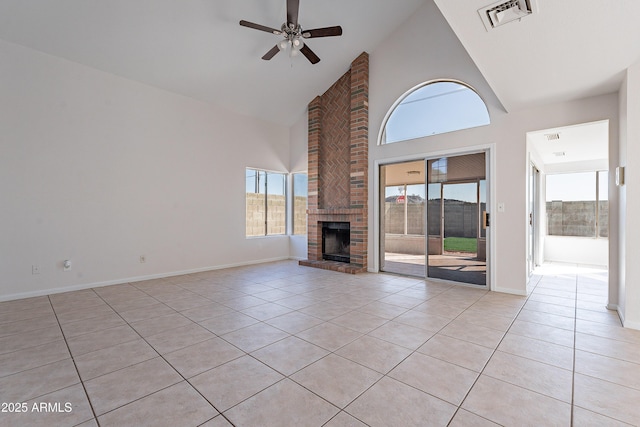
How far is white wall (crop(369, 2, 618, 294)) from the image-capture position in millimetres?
3697

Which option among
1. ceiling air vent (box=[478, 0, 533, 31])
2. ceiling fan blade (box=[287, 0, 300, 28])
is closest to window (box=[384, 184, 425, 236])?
ceiling fan blade (box=[287, 0, 300, 28])

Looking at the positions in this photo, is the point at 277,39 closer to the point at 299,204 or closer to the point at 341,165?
the point at 341,165

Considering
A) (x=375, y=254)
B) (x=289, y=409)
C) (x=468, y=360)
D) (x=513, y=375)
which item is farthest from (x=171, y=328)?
(x=375, y=254)

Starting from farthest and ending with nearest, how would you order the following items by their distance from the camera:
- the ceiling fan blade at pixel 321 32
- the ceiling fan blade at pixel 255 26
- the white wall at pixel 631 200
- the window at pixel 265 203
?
the window at pixel 265 203 → the ceiling fan blade at pixel 321 32 → the ceiling fan blade at pixel 255 26 → the white wall at pixel 631 200

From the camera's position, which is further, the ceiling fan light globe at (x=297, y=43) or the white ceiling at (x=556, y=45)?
the ceiling fan light globe at (x=297, y=43)

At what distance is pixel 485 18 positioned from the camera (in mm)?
2098

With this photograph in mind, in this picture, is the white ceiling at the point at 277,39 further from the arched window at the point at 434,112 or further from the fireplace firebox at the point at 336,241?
the fireplace firebox at the point at 336,241

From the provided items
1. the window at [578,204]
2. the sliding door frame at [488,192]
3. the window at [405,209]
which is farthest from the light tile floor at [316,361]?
the window at [405,209]

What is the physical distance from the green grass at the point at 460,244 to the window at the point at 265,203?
383 cm

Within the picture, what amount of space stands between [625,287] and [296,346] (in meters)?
3.26

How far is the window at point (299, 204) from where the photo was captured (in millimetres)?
7133

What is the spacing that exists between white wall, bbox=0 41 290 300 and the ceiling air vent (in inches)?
190

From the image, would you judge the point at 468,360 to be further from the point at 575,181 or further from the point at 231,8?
the point at 575,181

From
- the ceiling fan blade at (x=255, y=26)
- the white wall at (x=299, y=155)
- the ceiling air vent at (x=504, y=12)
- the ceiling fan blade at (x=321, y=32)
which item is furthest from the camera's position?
the white wall at (x=299, y=155)
